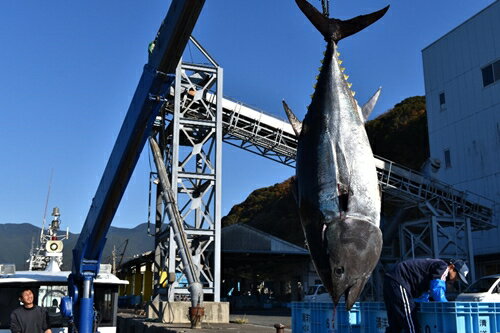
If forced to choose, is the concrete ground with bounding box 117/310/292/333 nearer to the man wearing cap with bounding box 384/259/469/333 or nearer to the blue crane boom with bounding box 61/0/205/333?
the blue crane boom with bounding box 61/0/205/333

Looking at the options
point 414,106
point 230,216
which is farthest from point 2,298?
point 230,216

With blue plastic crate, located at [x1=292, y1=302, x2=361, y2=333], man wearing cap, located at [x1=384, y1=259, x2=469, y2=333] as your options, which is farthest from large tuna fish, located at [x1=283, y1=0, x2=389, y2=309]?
blue plastic crate, located at [x1=292, y1=302, x2=361, y2=333]

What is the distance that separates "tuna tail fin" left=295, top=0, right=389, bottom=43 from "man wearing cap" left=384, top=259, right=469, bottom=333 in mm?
3302

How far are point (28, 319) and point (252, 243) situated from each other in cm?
2932

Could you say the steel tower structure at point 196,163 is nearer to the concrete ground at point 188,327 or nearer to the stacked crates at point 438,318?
the concrete ground at point 188,327

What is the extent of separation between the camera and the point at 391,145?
49.2 m

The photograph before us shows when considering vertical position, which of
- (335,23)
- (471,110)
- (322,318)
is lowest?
(322,318)

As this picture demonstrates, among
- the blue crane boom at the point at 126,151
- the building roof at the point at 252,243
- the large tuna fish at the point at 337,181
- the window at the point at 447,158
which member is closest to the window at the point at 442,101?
the window at the point at 447,158

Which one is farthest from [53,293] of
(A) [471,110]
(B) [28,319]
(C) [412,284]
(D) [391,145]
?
(D) [391,145]

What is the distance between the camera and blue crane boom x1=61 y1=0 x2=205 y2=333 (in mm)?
6547

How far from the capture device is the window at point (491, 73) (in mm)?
24125

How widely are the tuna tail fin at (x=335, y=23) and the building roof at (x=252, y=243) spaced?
3069 centimetres

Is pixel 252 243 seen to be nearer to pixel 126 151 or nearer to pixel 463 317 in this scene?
pixel 126 151

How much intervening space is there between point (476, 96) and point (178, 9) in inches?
893
